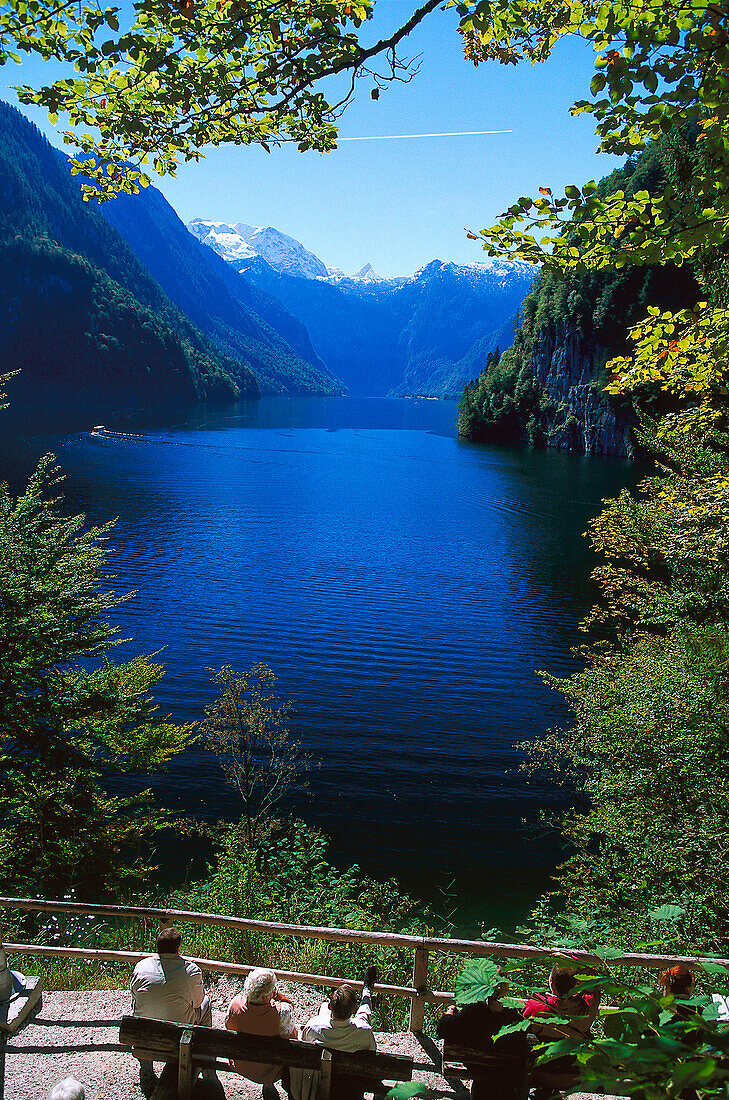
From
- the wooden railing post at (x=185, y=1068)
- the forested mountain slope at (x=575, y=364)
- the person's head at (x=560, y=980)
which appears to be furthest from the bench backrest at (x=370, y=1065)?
the forested mountain slope at (x=575, y=364)

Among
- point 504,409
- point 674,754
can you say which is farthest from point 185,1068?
point 504,409

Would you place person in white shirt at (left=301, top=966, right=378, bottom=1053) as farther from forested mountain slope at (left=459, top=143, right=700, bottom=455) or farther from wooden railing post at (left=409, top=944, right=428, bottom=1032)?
forested mountain slope at (left=459, top=143, right=700, bottom=455)

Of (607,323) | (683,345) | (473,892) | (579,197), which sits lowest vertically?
(473,892)

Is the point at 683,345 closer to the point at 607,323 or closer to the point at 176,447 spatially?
the point at 176,447

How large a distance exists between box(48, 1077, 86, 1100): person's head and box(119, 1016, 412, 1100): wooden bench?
33 centimetres

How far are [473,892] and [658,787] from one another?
19.1ft

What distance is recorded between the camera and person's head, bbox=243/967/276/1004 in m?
4.81

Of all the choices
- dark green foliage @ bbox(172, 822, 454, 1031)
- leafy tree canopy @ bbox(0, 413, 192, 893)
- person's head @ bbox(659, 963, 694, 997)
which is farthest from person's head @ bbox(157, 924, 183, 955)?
leafy tree canopy @ bbox(0, 413, 192, 893)

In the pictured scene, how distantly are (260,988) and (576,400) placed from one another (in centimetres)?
12076

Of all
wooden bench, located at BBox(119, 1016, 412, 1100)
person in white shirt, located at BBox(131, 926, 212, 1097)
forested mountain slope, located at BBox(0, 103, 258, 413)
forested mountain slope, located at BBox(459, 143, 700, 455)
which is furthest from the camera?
forested mountain slope, located at BBox(0, 103, 258, 413)

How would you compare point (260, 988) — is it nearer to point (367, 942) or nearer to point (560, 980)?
point (367, 942)

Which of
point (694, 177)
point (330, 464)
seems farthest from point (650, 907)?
point (330, 464)

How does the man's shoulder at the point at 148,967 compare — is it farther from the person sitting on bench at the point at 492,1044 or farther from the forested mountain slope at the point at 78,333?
the forested mountain slope at the point at 78,333

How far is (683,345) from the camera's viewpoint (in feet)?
17.8
